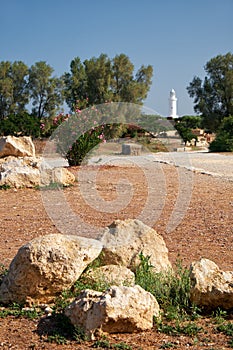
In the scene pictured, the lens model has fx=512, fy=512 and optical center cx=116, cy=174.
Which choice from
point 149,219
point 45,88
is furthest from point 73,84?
point 149,219

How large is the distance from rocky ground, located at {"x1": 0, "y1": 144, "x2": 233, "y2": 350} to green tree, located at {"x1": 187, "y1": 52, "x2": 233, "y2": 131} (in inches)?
1137

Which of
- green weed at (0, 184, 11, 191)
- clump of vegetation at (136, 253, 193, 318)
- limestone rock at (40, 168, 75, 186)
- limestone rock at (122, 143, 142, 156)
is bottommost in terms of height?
clump of vegetation at (136, 253, 193, 318)

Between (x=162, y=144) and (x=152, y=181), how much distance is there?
15.0 meters

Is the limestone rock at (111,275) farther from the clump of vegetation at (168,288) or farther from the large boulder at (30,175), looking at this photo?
the large boulder at (30,175)

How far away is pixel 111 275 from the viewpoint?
4113 millimetres

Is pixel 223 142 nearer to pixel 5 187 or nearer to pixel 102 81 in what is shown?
pixel 102 81

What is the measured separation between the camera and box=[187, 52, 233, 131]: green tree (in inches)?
1636

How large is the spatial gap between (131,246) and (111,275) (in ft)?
1.40

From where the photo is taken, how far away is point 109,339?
11.0 ft

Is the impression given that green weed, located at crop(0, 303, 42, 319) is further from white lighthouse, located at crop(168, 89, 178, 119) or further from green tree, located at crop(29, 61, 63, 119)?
white lighthouse, located at crop(168, 89, 178, 119)

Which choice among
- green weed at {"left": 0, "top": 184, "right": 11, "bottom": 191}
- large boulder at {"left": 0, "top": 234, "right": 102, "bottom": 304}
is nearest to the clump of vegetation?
large boulder at {"left": 0, "top": 234, "right": 102, "bottom": 304}

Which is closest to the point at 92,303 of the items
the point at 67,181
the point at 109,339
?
the point at 109,339

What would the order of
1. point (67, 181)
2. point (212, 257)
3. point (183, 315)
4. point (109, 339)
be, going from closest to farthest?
point (109, 339) < point (183, 315) < point (212, 257) < point (67, 181)

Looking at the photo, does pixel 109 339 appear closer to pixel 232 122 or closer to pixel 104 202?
pixel 104 202
